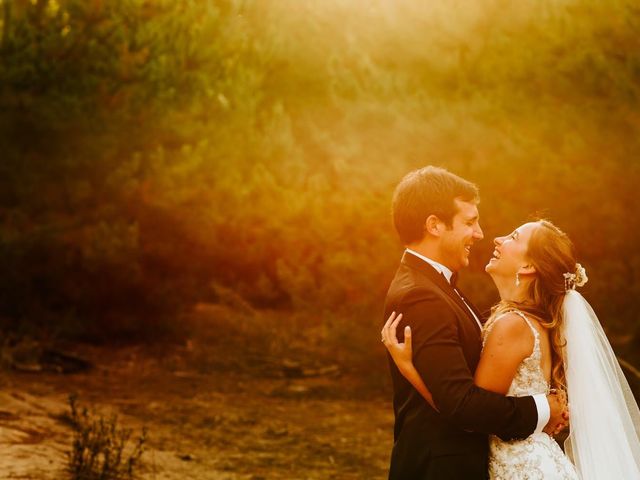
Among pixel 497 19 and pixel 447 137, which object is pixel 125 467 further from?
pixel 497 19

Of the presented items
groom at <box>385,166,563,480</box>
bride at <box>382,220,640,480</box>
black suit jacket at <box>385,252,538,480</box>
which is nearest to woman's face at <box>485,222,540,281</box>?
bride at <box>382,220,640,480</box>

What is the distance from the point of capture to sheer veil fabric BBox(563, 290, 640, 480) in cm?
323

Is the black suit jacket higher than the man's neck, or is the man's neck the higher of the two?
the man's neck

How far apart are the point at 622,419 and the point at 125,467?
4.23m

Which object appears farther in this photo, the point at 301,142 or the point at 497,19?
the point at 301,142

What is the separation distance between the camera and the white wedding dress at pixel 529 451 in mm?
2951

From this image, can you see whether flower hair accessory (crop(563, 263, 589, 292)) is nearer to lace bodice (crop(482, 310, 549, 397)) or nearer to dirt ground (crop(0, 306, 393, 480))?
lace bodice (crop(482, 310, 549, 397))

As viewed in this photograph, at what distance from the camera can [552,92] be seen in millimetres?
8797

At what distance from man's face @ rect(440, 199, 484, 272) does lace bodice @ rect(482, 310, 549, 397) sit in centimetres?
25

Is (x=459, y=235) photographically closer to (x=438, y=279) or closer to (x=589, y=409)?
(x=438, y=279)

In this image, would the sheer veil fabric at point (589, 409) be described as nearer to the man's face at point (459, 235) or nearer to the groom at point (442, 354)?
the groom at point (442, 354)

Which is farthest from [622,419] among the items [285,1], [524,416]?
[285,1]

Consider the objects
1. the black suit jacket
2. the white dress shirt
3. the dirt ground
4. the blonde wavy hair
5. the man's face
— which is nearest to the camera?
the black suit jacket

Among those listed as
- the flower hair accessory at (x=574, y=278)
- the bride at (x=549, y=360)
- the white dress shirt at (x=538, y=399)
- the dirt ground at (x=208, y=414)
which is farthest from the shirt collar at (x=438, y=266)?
the dirt ground at (x=208, y=414)
